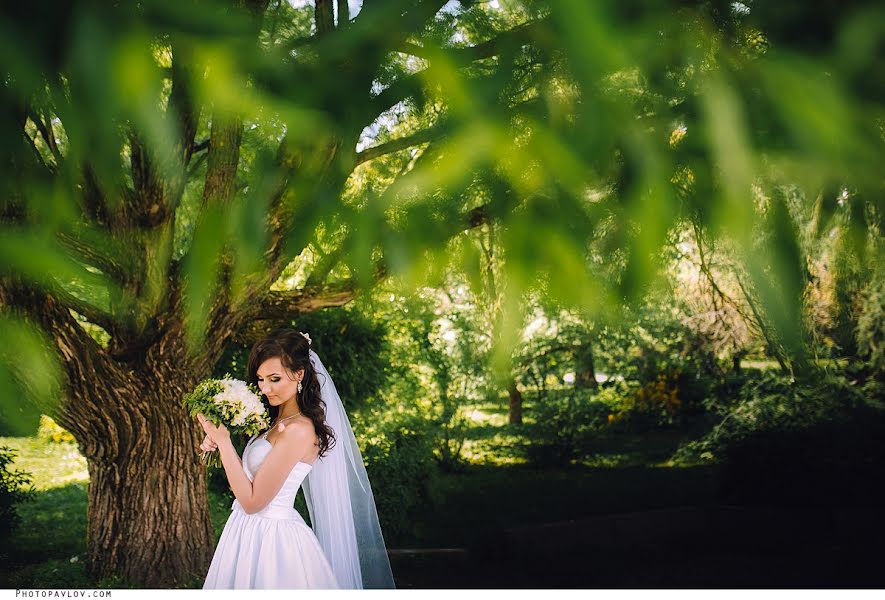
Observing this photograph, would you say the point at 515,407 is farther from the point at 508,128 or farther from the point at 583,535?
the point at 508,128

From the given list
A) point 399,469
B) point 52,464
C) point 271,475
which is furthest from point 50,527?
point 271,475

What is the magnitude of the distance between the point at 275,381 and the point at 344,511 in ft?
1.94

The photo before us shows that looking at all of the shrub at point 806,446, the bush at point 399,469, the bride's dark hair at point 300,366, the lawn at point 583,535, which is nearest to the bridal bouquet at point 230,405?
the bride's dark hair at point 300,366

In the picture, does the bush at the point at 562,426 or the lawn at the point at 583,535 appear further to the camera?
the bush at the point at 562,426

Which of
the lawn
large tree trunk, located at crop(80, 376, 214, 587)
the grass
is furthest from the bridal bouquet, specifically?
the lawn

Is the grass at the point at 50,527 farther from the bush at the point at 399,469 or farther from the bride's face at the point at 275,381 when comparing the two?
the bush at the point at 399,469

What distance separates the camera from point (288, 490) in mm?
2529

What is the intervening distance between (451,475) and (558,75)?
7089mm

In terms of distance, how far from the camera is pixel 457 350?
747 centimetres

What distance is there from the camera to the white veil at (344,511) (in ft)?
8.78

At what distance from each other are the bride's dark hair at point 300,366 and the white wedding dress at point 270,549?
0.15 m

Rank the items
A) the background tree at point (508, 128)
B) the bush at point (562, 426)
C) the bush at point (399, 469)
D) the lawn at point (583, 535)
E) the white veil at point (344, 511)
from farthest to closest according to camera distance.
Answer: the bush at point (562, 426) < the bush at point (399, 469) < the lawn at point (583, 535) < the white veil at point (344, 511) < the background tree at point (508, 128)

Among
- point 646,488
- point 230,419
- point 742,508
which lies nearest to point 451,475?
point 646,488

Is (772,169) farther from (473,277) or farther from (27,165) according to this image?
(27,165)
